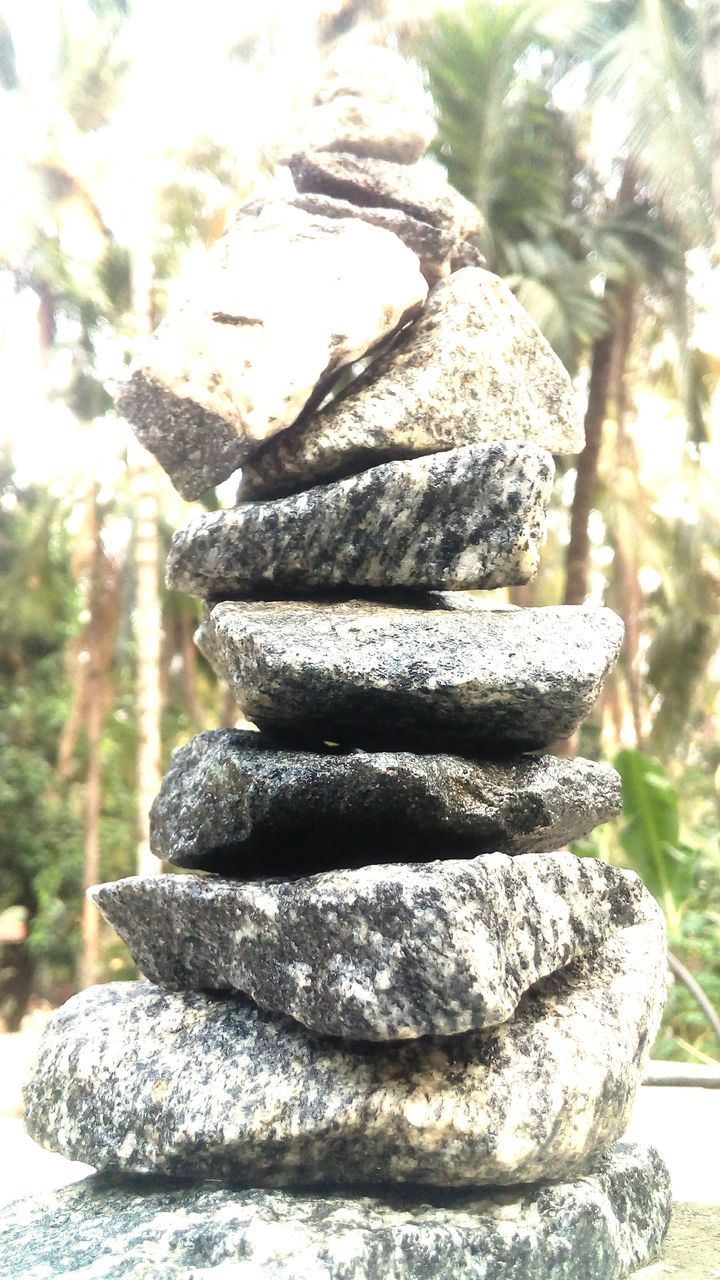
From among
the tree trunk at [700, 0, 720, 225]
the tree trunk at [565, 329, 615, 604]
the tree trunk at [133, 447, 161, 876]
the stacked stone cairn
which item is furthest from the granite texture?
the tree trunk at [565, 329, 615, 604]

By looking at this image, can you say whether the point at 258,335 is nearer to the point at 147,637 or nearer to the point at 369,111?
the point at 369,111

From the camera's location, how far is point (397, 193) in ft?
13.3

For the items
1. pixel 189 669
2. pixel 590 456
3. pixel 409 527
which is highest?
pixel 590 456

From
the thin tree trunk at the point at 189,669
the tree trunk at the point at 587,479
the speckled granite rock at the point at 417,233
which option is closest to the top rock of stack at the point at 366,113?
the speckled granite rock at the point at 417,233

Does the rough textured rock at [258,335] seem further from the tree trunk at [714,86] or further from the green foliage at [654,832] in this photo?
the green foliage at [654,832]

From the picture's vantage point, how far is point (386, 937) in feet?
8.75

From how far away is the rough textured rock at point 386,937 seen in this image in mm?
2602

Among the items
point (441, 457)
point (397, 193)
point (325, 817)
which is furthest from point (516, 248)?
point (325, 817)

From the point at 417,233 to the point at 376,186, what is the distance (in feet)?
0.74

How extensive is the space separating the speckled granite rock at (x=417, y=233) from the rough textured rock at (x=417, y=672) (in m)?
1.48

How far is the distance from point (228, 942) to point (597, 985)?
42.2 inches

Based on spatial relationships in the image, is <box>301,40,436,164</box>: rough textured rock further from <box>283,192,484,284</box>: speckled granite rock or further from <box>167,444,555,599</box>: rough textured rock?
<box>167,444,555,599</box>: rough textured rock

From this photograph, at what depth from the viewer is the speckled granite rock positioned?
394cm

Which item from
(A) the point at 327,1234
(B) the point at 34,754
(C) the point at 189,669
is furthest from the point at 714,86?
(B) the point at 34,754
